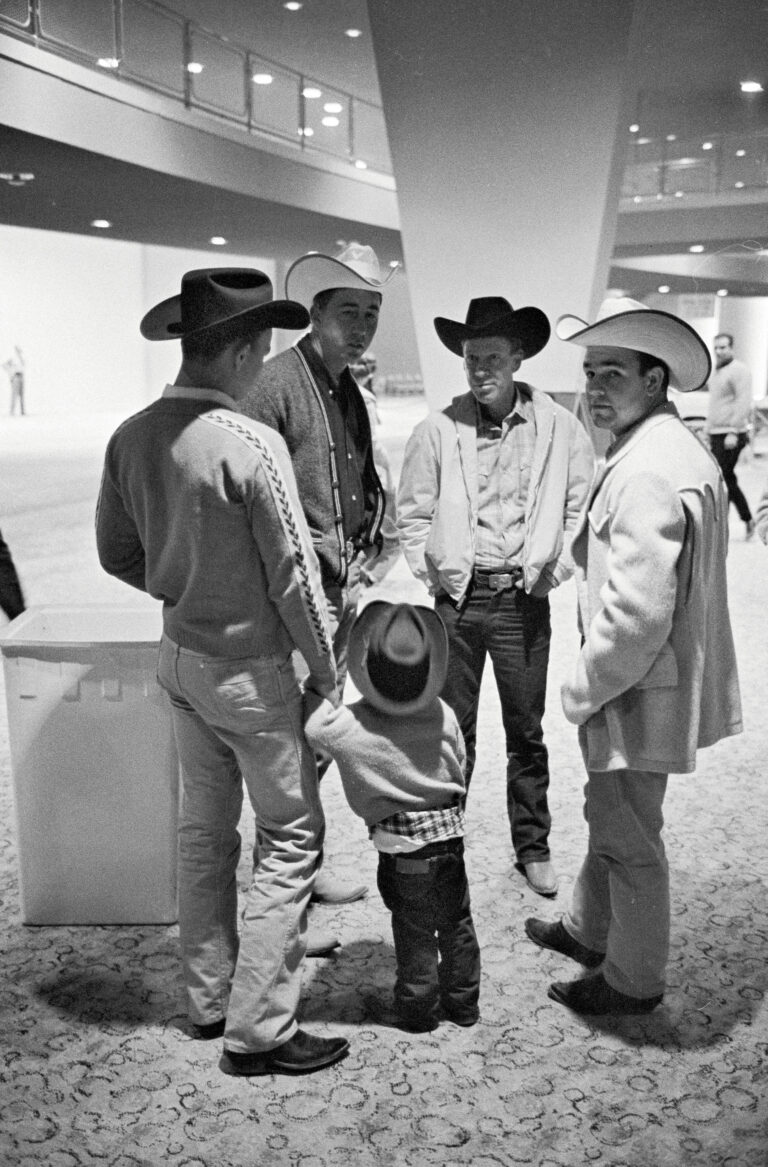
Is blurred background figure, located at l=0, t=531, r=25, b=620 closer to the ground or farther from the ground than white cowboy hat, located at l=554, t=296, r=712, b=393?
Result: closer to the ground

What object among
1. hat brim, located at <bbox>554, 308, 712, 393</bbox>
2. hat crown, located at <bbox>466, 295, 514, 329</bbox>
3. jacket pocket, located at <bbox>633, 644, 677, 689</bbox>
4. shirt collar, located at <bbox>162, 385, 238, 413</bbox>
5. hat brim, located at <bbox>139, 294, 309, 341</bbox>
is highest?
hat crown, located at <bbox>466, 295, 514, 329</bbox>

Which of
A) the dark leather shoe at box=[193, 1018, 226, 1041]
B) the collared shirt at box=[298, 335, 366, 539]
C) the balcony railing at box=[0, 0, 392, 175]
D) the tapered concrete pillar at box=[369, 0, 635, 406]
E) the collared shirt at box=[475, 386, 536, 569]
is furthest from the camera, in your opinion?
the tapered concrete pillar at box=[369, 0, 635, 406]

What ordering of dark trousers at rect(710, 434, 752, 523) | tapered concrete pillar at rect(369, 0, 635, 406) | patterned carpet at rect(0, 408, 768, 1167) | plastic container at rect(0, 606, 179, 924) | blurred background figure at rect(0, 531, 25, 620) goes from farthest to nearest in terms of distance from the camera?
dark trousers at rect(710, 434, 752, 523) < tapered concrete pillar at rect(369, 0, 635, 406) < blurred background figure at rect(0, 531, 25, 620) < plastic container at rect(0, 606, 179, 924) < patterned carpet at rect(0, 408, 768, 1167)

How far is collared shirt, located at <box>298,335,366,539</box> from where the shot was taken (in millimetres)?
2725

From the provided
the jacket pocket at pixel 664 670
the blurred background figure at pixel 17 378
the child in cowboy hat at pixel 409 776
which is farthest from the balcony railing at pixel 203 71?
the blurred background figure at pixel 17 378

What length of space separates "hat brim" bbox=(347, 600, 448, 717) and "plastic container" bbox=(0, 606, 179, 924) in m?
0.64

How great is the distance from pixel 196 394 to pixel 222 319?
148mm

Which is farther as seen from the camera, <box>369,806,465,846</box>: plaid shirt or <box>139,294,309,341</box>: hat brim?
<box>369,806,465,846</box>: plaid shirt

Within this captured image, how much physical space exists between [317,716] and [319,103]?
625 cm

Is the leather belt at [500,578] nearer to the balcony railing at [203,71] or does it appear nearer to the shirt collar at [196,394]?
the shirt collar at [196,394]

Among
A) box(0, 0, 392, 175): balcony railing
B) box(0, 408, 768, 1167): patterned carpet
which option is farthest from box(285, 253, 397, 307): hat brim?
box(0, 0, 392, 175): balcony railing

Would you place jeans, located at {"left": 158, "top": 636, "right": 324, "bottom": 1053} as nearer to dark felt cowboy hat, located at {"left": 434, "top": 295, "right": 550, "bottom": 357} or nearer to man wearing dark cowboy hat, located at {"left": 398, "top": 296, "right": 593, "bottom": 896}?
man wearing dark cowboy hat, located at {"left": 398, "top": 296, "right": 593, "bottom": 896}

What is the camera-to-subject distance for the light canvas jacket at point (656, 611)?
6.81 ft

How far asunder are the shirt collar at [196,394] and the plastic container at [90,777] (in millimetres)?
754
